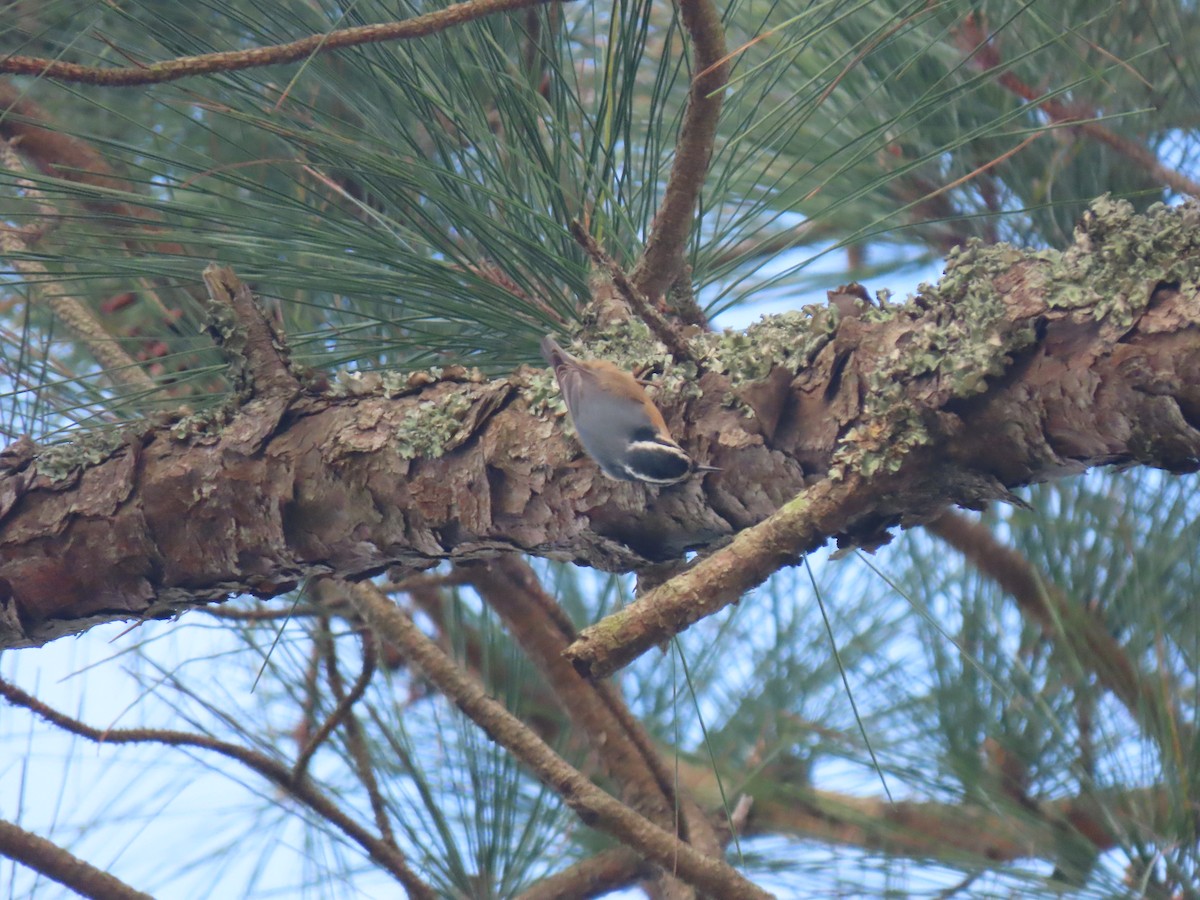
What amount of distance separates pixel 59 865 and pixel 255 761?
10.6 inches

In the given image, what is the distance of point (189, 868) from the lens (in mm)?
1977

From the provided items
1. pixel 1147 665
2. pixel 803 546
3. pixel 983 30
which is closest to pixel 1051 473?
pixel 803 546

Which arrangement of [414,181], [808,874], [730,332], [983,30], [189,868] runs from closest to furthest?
[730,332] < [414,181] < [983,30] < [808,874] < [189,868]

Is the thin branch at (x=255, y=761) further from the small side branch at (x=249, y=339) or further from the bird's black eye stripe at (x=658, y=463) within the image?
the bird's black eye stripe at (x=658, y=463)

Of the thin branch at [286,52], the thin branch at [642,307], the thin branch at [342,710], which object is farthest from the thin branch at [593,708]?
the thin branch at [286,52]

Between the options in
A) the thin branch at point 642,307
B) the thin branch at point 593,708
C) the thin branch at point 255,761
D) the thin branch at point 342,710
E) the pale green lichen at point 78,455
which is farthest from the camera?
the thin branch at point 593,708

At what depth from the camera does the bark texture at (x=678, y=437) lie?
704mm

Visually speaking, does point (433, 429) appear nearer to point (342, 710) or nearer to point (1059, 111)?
point (342, 710)

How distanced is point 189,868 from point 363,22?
1559 mm

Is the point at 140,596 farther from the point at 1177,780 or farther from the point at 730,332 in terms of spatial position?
the point at 1177,780

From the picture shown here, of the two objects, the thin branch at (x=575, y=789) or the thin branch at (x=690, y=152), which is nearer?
the thin branch at (x=690, y=152)

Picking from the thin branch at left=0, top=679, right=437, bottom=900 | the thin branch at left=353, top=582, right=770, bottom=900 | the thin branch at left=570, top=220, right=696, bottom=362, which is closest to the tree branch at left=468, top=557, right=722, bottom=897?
the thin branch at left=353, top=582, right=770, bottom=900

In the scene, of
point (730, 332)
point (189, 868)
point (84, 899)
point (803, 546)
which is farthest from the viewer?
point (189, 868)

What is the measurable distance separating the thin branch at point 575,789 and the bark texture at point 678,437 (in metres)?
0.28
